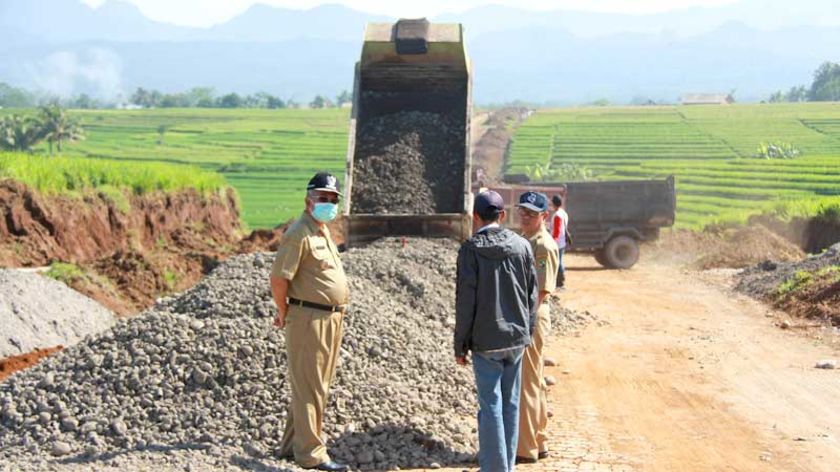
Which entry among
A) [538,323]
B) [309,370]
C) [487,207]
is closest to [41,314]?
[309,370]

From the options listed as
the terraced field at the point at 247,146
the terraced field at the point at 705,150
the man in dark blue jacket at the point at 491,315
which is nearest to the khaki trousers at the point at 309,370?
the man in dark blue jacket at the point at 491,315

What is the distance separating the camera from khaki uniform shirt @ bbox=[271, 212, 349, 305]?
727 centimetres

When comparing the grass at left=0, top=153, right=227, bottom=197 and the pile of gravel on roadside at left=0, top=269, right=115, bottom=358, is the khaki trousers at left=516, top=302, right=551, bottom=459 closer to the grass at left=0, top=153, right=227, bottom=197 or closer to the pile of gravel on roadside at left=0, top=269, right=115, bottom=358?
the pile of gravel on roadside at left=0, top=269, right=115, bottom=358

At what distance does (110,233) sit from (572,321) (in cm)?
Answer: 1216

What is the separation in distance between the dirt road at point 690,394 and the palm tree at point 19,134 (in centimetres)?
5575

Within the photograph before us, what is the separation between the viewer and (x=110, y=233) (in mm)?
23703

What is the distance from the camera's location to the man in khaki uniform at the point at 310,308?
24.0 feet

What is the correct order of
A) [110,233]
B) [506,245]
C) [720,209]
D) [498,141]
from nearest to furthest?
[506,245] → [110,233] → [720,209] → [498,141]

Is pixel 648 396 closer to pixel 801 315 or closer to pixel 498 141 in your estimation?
pixel 801 315

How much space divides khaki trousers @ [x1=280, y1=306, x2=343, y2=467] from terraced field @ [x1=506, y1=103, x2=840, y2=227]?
23.6 meters

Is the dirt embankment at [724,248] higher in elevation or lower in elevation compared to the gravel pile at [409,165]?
lower

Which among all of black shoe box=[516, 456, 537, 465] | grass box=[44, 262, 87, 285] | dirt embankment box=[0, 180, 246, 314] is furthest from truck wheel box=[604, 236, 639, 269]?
black shoe box=[516, 456, 537, 465]

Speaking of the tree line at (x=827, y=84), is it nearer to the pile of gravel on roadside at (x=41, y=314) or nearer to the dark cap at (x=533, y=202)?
the pile of gravel on roadside at (x=41, y=314)

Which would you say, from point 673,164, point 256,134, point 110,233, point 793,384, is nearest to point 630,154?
point 673,164
